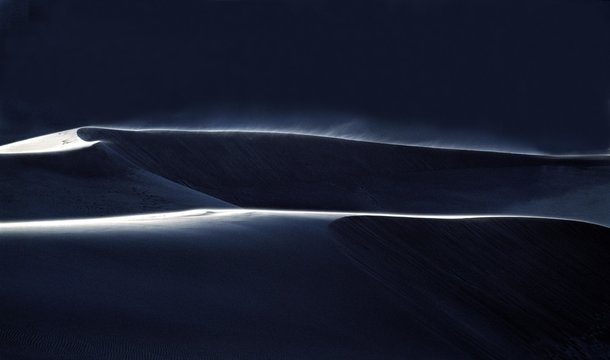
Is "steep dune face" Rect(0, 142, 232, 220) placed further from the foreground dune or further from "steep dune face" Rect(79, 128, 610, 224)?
the foreground dune

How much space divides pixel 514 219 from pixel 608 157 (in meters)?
5.66

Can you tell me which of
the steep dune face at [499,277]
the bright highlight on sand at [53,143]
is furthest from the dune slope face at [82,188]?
the steep dune face at [499,277]

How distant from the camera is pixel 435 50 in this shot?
13.4 metres

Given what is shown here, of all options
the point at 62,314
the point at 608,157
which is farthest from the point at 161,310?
the point at 608,157

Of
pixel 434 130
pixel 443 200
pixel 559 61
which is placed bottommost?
pixel 443 200

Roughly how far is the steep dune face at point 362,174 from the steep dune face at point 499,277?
3468 mm

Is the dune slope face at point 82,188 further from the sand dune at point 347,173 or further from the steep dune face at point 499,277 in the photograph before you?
the steep dune face at point 499,277

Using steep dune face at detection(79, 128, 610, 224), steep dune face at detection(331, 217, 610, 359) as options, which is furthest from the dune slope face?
steep dune face at detection(331, 217, 610, 359)

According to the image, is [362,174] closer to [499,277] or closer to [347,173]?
[347,173]

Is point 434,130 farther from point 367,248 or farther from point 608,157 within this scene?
point 367,248

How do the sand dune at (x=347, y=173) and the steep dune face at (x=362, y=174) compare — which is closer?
the sand dune at (x=347, y=173)

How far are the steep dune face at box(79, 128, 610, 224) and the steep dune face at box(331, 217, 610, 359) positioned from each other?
347 cm

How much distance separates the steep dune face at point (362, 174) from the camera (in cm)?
1029

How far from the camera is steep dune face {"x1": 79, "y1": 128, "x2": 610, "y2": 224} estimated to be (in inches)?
405
